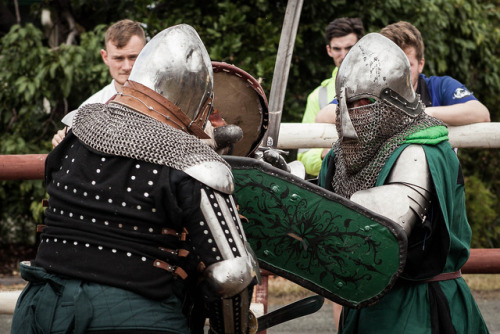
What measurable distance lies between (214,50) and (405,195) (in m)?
3.80

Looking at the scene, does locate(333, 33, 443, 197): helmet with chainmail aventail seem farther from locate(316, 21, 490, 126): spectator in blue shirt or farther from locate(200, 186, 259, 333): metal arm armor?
locate(316, 21, 490, 126): spectator in blue shirt

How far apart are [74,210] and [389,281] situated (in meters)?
1.09

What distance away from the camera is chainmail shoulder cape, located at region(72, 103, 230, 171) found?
2.48 m

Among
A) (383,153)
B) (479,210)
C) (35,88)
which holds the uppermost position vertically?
(383,153)

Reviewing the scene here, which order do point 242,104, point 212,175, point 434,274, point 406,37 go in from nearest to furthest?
point 212,175 → point 434,274 → point 242,104 → point 406,37

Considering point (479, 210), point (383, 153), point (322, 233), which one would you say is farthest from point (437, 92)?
point (479, 210)

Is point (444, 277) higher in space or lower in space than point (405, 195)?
lower

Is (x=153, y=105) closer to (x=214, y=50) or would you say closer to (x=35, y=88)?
(x=214, y=50)

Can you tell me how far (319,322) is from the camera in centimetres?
558

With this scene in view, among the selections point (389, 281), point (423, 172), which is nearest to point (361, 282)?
point (389, 281)

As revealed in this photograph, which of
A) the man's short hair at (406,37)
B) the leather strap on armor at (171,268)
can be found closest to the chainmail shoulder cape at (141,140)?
the leather strap on armor at (171,268)

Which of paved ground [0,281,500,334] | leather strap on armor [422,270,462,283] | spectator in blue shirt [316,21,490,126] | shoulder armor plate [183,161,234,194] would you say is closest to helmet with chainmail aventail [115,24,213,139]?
shoulder armor plate [183,161,234,194]

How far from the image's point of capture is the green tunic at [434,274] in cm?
292

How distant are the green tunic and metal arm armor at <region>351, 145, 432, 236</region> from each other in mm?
33
